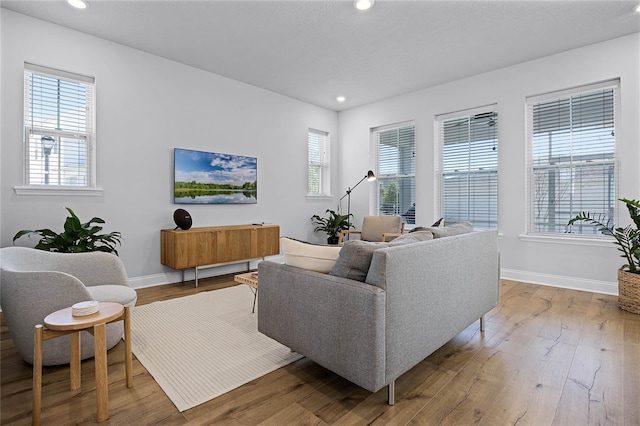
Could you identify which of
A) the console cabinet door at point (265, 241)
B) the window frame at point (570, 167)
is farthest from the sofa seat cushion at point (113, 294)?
the window frame at point (570, 167)

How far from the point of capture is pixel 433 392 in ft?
5.92

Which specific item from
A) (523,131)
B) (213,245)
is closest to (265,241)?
(213,245)

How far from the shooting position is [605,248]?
378 cm

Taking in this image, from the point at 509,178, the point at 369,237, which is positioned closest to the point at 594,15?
the point at 509,178

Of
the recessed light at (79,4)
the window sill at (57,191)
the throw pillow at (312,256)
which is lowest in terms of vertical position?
the throw pillow at (312,256)

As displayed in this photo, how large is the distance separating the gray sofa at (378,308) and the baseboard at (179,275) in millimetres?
1835

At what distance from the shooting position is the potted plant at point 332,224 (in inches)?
235

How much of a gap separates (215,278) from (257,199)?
4.57 feet

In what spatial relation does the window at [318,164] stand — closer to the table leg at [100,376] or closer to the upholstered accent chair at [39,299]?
the upholstered accent chair at [39,299]

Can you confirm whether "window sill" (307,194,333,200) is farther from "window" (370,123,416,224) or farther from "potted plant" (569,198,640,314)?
"potted plant" (569,198,640,314)

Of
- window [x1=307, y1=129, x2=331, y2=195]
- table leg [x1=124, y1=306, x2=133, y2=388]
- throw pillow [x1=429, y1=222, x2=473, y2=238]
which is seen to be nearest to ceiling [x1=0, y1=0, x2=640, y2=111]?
window [x1=307, y1=129, x2=331, y2=195]

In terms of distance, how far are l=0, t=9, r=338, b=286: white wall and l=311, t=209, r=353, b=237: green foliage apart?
2.14 ft

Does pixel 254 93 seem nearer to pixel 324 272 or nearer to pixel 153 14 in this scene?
pixel 153 14

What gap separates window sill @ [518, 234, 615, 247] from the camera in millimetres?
3783
